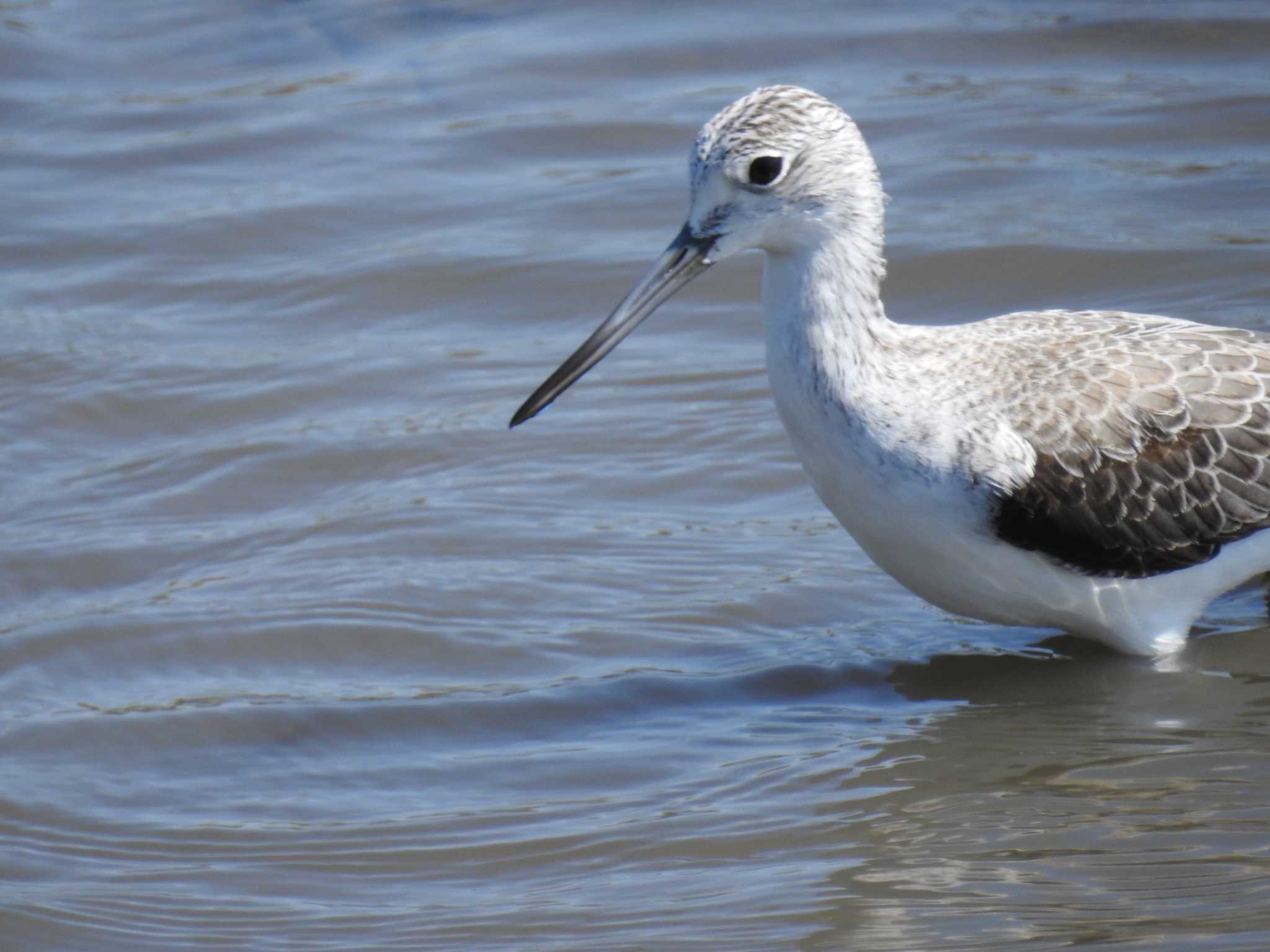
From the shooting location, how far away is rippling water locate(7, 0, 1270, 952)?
5.37 metres

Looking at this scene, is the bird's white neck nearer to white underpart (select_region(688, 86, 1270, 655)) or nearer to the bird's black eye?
white underpart (select_region(688, 86, 1270, 655))

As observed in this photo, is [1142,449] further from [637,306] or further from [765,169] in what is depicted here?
[637,306]

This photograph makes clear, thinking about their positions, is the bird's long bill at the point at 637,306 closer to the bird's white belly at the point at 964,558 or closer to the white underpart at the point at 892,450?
the white underpart at the point at 892,450

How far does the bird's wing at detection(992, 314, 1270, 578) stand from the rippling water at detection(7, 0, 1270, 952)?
524 mm

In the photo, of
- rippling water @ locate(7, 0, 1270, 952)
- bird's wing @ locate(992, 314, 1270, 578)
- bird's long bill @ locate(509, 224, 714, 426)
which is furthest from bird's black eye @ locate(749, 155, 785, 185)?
rippling water @ locate(7, 0, 1270, 952)

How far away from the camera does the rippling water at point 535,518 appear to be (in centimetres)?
537

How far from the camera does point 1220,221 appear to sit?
9.74m

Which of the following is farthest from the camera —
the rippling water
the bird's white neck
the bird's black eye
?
the bird's white neck

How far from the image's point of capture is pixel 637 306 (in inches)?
245

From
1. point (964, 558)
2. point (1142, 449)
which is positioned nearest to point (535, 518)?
point (964, 558)

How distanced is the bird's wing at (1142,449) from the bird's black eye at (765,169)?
1088 millimetres

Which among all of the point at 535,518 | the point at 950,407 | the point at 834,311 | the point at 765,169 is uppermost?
the point at 765,169

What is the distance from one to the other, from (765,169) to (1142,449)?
1599mm

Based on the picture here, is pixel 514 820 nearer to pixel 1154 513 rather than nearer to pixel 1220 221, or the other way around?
pixel 1154 513
